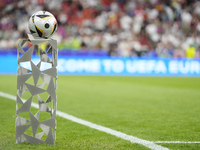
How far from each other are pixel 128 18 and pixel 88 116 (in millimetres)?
19133

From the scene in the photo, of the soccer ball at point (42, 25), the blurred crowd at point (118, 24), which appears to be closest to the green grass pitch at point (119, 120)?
the soccer ball at point (42, 25)

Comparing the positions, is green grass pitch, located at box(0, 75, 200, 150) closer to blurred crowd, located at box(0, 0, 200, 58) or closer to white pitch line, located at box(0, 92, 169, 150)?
white pitch line, located at box(0, 92, 169, 150)

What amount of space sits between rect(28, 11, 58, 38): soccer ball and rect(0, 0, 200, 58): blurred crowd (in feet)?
56.5

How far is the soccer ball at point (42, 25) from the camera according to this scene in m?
4.34

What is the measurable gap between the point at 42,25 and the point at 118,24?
2061 cm

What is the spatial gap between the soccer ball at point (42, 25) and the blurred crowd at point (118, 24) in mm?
17220

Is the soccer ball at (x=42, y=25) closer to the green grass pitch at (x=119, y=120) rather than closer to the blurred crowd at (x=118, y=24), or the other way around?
the green grass pitch at (x=119, y=120)

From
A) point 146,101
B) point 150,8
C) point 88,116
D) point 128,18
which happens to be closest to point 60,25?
point 128,18

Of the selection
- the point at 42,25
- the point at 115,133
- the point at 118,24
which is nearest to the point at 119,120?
the point at 115,133

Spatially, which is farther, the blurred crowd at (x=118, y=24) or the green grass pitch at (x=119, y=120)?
the blurred crowd at (x=118, y=24)

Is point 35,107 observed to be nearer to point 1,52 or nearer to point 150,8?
point 1,52

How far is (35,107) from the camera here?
7777 mm

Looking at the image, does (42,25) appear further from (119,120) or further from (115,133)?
(119,120)

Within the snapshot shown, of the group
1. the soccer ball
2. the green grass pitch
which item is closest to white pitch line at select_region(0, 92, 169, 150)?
the green grass pitch
